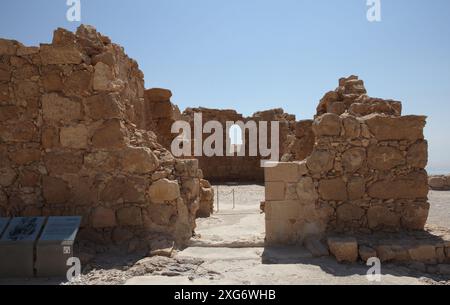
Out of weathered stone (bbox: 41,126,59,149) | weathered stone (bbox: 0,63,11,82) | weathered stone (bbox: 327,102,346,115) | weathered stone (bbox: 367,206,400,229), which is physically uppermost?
weathered stone (bbox: 0,63,11,82)

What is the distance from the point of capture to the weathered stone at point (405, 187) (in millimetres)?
4938

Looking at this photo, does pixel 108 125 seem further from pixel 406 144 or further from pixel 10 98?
pixel 406 144

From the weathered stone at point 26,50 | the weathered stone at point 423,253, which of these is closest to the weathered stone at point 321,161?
the weathered stone at point 423,253

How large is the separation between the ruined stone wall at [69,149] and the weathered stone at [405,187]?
291cm

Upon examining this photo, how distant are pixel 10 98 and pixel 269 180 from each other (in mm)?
3754

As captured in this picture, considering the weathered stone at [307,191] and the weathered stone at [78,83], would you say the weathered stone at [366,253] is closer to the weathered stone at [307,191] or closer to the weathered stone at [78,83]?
the weathered stone at [307,191]

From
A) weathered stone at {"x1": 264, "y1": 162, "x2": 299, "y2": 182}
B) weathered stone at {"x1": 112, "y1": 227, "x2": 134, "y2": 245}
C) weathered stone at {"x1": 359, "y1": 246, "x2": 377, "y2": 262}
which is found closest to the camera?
weathered stone at {"x1": 359, "y1": 246, "x2": 377, "y2": 262}

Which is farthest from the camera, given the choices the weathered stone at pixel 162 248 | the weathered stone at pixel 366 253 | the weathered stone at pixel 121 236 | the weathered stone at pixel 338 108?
the weathered stone at pixel 338 108

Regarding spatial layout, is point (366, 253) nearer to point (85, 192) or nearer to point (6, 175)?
point (85, 192)

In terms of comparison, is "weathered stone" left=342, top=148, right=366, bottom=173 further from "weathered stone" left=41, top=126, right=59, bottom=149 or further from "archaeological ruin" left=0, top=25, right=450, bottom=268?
"weathered stone" left=41, top=126, right=59, bottom=149

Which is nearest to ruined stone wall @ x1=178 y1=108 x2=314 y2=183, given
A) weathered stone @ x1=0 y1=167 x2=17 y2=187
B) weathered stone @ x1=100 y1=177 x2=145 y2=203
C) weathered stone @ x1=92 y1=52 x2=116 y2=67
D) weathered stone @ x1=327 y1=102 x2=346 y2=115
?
weathered stone @ x1=327 y1=102 x2=346 y2=115

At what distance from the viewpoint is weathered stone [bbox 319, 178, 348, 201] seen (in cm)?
500

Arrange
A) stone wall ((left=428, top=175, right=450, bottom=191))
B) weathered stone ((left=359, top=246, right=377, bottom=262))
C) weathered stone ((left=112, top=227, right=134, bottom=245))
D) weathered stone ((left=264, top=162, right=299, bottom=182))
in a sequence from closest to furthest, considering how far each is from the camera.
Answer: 1. weathered stone ((left=359, top=246, right=377, bottom=262))
2. weathered stone ((left=112, top=227, right=134, bottom=245))
3. weathered stone ((left=264, top=162, right=299, bottom=182))
4. stone wall ((left=428, top=175, right=450, bottom=191))

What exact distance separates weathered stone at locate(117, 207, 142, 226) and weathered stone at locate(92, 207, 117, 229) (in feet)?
0.27
